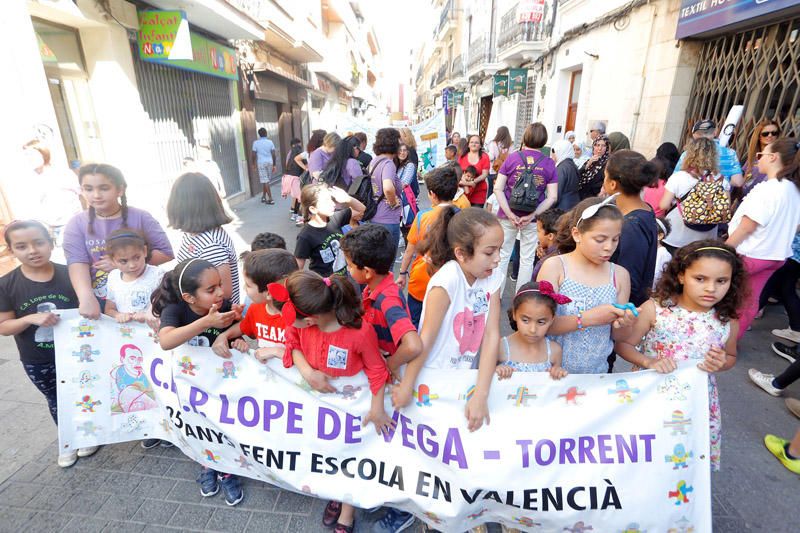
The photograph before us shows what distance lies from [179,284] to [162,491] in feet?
4.25

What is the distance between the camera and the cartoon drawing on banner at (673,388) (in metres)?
1.90

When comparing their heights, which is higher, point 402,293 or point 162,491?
point 402,293

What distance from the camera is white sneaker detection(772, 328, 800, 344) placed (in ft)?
13.2

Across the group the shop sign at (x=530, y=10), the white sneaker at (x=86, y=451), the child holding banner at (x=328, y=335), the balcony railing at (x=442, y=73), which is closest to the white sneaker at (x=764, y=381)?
the child holding banner at (x=328, y=335)

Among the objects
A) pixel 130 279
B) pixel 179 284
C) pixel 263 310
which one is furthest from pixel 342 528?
pixel 130 279

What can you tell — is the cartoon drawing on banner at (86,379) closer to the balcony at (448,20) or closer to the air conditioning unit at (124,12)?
the air conditioning unit at (124,12)

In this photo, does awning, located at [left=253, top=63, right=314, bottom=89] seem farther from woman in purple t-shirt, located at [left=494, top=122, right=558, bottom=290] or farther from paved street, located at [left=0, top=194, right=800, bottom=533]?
paved street, located at [left=0, top=194, right=800, bottom=533]

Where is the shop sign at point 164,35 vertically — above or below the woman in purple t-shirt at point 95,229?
above

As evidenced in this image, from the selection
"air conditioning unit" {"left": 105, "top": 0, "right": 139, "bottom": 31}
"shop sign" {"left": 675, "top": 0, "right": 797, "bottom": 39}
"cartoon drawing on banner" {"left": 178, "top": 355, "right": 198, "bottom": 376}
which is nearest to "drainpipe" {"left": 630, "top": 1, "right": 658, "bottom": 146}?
"shop sign" {"left": 675, "top": 0, "right": 797, "bottom": 39}

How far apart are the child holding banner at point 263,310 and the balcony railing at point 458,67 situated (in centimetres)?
2805

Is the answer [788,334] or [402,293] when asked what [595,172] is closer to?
[788,334]

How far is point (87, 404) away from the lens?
246 centimetres

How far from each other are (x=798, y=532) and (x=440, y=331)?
87.3 inches

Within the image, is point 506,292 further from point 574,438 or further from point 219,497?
point 219,497
